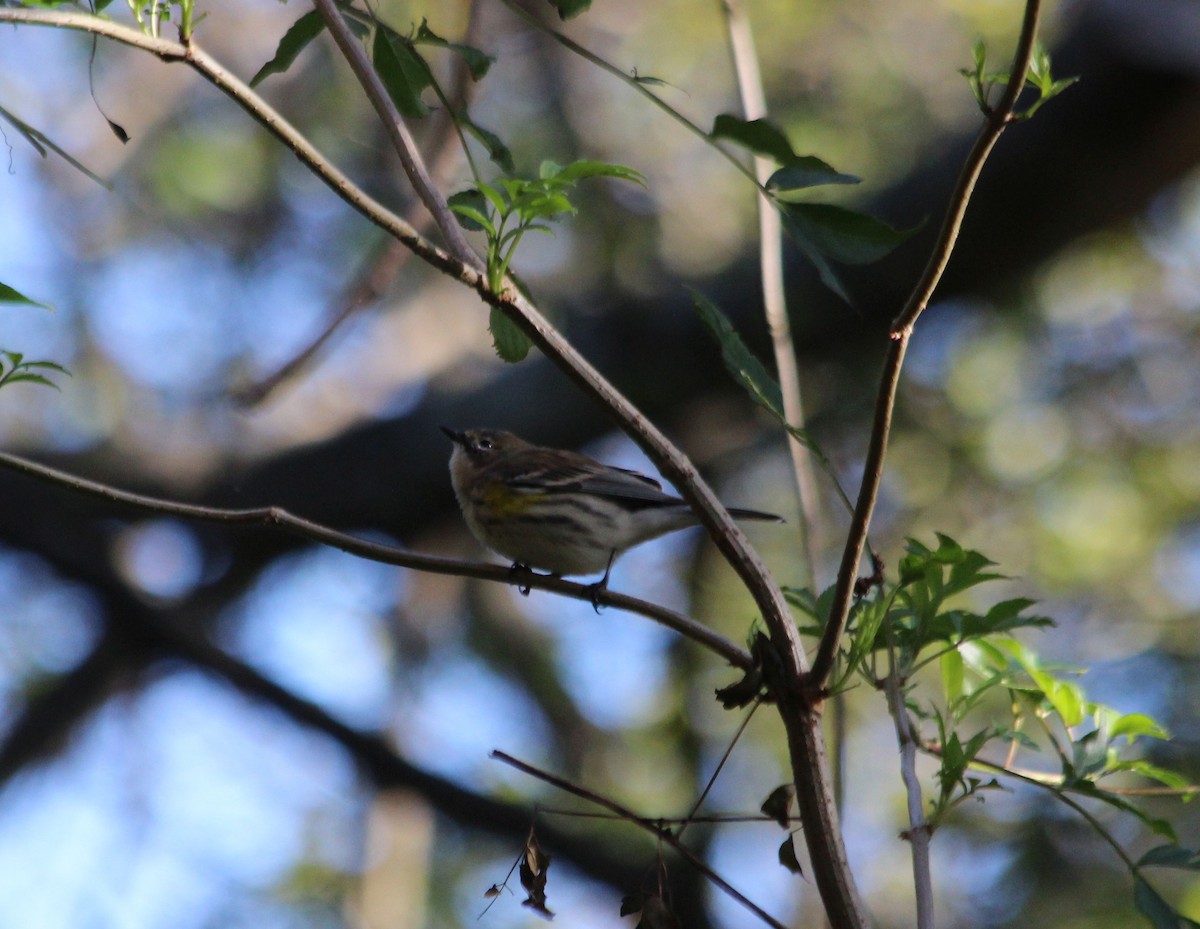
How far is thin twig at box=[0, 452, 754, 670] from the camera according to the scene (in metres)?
1.82

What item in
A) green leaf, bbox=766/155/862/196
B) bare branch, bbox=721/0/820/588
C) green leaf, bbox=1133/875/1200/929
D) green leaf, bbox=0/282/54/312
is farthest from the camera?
bare branch, bbox=721/0/820/588

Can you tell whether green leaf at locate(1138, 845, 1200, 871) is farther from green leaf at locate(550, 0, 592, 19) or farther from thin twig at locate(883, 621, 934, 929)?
green leaf at locate(550, 0, 592, 19)

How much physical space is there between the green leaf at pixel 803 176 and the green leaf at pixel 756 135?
26mm

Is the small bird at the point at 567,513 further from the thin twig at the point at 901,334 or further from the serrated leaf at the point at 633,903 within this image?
the thin twig at the point at 901,334

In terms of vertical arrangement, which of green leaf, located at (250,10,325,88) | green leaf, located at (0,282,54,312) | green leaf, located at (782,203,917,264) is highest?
green leaf, located at (250,10,325,88)

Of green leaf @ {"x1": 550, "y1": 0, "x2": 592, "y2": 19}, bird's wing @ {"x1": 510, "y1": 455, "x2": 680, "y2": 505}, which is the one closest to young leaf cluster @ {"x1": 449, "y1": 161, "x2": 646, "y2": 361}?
green leaf @ {"x1": 550, "y1": 0, "x2": 592, "y2": 19}

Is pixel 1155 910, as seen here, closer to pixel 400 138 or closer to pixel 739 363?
pixel 739 363

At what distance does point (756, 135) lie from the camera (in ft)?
5.16

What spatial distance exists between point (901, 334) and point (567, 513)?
2.89 meters

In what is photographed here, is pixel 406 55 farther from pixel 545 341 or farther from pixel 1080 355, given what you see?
pixel 1080 355

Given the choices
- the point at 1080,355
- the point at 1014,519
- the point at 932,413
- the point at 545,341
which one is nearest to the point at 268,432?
the point at 932,413

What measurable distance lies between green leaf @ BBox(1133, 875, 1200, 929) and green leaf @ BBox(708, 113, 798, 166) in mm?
1175

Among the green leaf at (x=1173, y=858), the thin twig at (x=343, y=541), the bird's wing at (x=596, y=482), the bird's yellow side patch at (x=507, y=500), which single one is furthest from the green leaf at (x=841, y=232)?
the bird's yellow side patch at (x=507, y=500)

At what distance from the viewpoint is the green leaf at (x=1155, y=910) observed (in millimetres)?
1723
